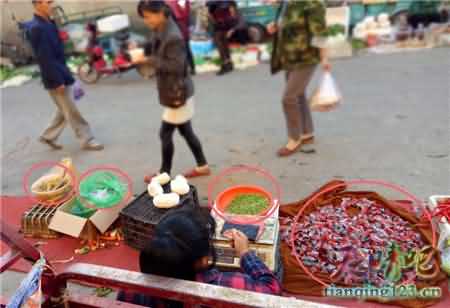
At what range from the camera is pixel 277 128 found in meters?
4.81

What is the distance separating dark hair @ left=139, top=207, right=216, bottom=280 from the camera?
1.55 meters

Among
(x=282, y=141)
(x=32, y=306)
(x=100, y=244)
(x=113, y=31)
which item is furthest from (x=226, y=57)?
(x=32, y=306)

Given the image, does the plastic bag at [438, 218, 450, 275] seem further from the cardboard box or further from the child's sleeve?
the cardboard box

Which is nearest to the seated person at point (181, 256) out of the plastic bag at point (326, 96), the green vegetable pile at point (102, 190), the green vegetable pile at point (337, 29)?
the green vegetable pile at point (102, 190)

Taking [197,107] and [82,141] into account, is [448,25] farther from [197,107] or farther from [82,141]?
[82,141]

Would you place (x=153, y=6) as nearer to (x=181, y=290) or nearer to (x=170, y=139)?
(x=170, y=139)

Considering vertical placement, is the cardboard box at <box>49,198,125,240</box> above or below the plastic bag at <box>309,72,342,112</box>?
below

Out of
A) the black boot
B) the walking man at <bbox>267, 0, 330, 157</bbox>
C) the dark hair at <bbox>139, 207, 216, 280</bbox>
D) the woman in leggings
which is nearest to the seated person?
the dark hair at <bbox>139, 207, 216, 280</bbox>

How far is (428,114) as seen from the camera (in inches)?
183

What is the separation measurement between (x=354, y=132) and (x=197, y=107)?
7.16ft

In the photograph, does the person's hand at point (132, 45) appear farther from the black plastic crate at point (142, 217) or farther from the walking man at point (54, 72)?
the black plastic crate at point (142, 217)

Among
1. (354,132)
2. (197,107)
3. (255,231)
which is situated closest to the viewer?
(255,231)

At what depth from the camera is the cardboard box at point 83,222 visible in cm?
300

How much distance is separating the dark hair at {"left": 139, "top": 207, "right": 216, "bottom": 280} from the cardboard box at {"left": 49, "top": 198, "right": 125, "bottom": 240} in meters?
1.48
